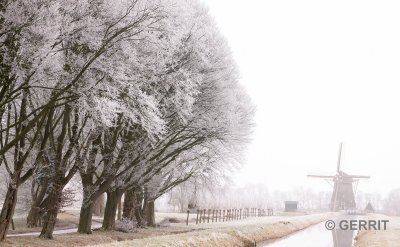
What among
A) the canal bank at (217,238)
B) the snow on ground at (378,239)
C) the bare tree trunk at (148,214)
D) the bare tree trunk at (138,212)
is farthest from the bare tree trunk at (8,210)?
the snow on ground at (378,239)

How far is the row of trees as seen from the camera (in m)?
10.8

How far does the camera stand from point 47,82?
11.7 metres

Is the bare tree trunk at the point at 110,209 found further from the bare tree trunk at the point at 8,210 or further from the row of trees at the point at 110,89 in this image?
the bare tree trunk at the point at 8,210

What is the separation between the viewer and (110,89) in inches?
523

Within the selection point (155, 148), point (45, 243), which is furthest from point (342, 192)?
point (45, 243)

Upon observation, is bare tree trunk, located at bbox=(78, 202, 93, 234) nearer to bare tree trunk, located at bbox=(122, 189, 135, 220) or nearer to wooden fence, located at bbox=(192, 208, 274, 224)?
bare tree trunk, located at bbox=(122, 189, 135, 220)

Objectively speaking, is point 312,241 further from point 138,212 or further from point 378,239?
point 138,212

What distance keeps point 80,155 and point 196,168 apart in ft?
38.2

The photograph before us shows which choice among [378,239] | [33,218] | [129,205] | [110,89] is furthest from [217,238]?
[33,218]

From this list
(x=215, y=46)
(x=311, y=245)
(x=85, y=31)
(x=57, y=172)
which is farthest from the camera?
(x=311, y=245)

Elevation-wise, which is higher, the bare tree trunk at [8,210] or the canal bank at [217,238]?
the bare tree trunk at [8,210]

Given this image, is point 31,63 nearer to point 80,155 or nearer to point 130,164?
point 80,155

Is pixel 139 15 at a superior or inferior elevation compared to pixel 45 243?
superior

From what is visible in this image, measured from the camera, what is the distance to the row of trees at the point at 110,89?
10.8 m
